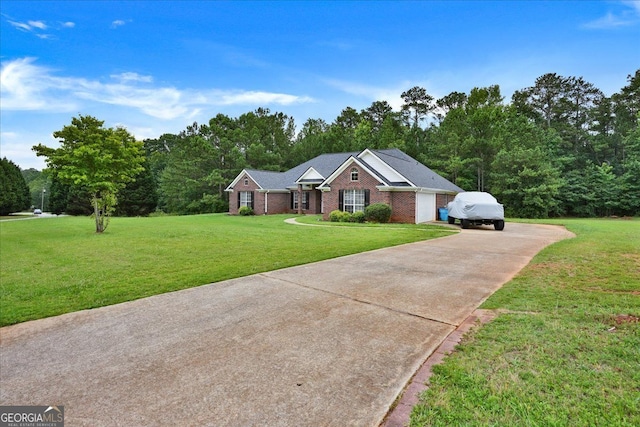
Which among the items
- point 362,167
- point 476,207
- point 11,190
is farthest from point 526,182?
point 11,190

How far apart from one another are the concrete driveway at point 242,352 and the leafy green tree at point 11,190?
47.8 m

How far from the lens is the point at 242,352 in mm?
3377

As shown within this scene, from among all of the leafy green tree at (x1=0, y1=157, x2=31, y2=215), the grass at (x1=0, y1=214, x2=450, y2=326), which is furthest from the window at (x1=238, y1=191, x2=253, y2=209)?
the leafy green tree at (x1=0, y1=157, x2=31, y2=215)

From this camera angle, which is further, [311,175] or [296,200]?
[296,200]

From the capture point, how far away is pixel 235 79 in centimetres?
2175

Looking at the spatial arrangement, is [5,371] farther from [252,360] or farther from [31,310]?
[252,360]

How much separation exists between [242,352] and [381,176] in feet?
64.9

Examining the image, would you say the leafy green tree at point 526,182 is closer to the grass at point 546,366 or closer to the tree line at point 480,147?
the tree line at point 480,147

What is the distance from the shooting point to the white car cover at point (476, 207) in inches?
659

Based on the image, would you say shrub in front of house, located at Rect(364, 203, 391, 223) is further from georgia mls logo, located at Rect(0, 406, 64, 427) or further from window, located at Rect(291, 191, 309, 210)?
georgia mls logo, located at Rect(0, 406, 64, 427)

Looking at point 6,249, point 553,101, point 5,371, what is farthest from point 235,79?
point 553,101

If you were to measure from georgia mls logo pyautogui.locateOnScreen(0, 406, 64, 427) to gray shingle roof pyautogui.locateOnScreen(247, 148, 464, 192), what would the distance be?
2038 cm

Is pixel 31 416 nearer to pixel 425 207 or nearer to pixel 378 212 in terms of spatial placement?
pixel 378 212

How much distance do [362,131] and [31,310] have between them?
42.2m
